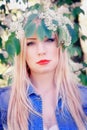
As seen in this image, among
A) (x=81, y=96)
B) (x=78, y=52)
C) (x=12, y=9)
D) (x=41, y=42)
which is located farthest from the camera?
(x=12, y=9)

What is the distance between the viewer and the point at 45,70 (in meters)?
2.32

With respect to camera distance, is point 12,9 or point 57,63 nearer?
point 57,63

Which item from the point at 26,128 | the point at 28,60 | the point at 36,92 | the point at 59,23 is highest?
the point at 59,23

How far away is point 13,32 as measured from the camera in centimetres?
233

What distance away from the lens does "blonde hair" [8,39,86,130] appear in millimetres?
2324

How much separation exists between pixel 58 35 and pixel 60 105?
0.32 meters

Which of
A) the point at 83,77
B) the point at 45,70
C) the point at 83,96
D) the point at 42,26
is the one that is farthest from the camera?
the point at 83,77

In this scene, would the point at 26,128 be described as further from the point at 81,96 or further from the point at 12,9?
the point at 12,9

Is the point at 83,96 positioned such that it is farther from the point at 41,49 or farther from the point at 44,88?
the point at 41,49

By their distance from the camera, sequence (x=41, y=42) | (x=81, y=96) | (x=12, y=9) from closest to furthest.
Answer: (x=41, y=42)
(x=81, y=96)
(x=12, y=9)

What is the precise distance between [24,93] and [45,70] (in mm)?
141

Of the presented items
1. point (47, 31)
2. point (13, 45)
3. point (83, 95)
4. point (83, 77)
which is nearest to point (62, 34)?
point (47, 31)

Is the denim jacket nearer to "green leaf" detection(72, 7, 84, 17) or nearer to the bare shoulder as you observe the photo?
the bare shoulder

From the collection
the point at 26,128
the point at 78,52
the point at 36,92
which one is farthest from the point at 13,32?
the point at 78,52
